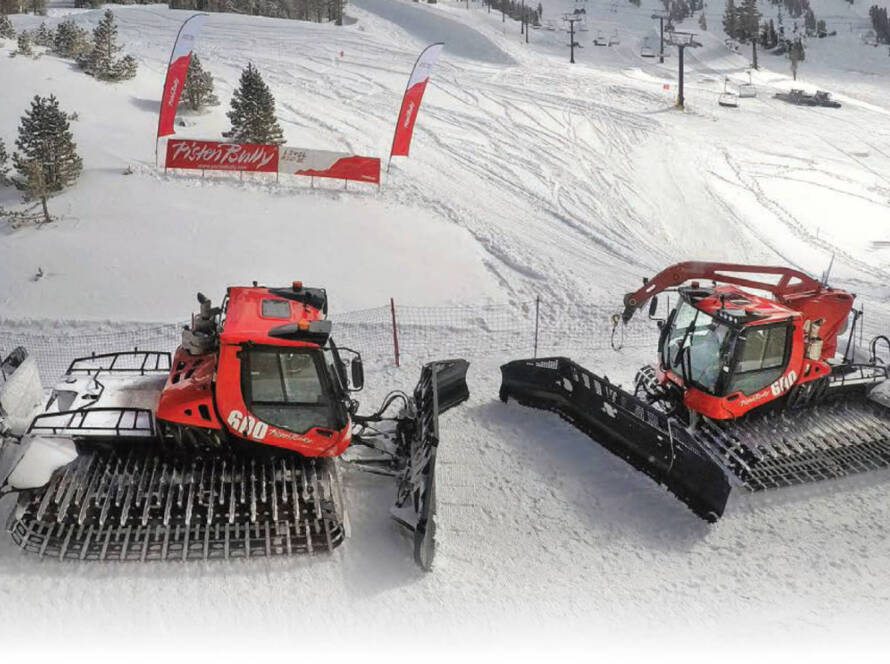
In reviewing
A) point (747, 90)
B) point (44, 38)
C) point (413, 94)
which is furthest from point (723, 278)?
point (747, 90)

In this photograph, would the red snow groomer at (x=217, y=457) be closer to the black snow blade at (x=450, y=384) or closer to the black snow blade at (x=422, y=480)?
the black snow blade at (x=422, y=480)

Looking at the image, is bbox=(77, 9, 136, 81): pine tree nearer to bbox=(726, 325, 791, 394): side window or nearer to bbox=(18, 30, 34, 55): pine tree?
bbox=(18, 30, 34, 55): pine tree

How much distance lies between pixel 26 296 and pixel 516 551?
38.8 ft

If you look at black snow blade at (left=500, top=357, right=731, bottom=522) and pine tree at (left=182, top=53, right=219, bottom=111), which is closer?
black snow blade at (left=500, top=357, right=731, bottom=522)

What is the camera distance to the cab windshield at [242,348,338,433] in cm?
823

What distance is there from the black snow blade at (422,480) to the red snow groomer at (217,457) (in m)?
0.02

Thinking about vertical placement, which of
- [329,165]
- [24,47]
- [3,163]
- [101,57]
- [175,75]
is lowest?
[3,163]

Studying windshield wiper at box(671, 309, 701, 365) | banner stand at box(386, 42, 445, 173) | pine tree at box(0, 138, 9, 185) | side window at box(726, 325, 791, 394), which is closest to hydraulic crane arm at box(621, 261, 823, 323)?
windshield wiper at box(671, 309, 701, 365)

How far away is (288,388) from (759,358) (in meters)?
5.97

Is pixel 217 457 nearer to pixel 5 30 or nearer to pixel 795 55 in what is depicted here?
pixel 5 30

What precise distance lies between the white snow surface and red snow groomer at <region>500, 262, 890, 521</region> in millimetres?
352

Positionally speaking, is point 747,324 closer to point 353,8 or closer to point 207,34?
point 207,34

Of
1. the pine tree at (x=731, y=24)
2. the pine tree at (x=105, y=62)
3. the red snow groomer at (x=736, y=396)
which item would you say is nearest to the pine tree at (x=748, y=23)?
the pine tree at (x=731, y=24)

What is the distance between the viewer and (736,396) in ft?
33.3
